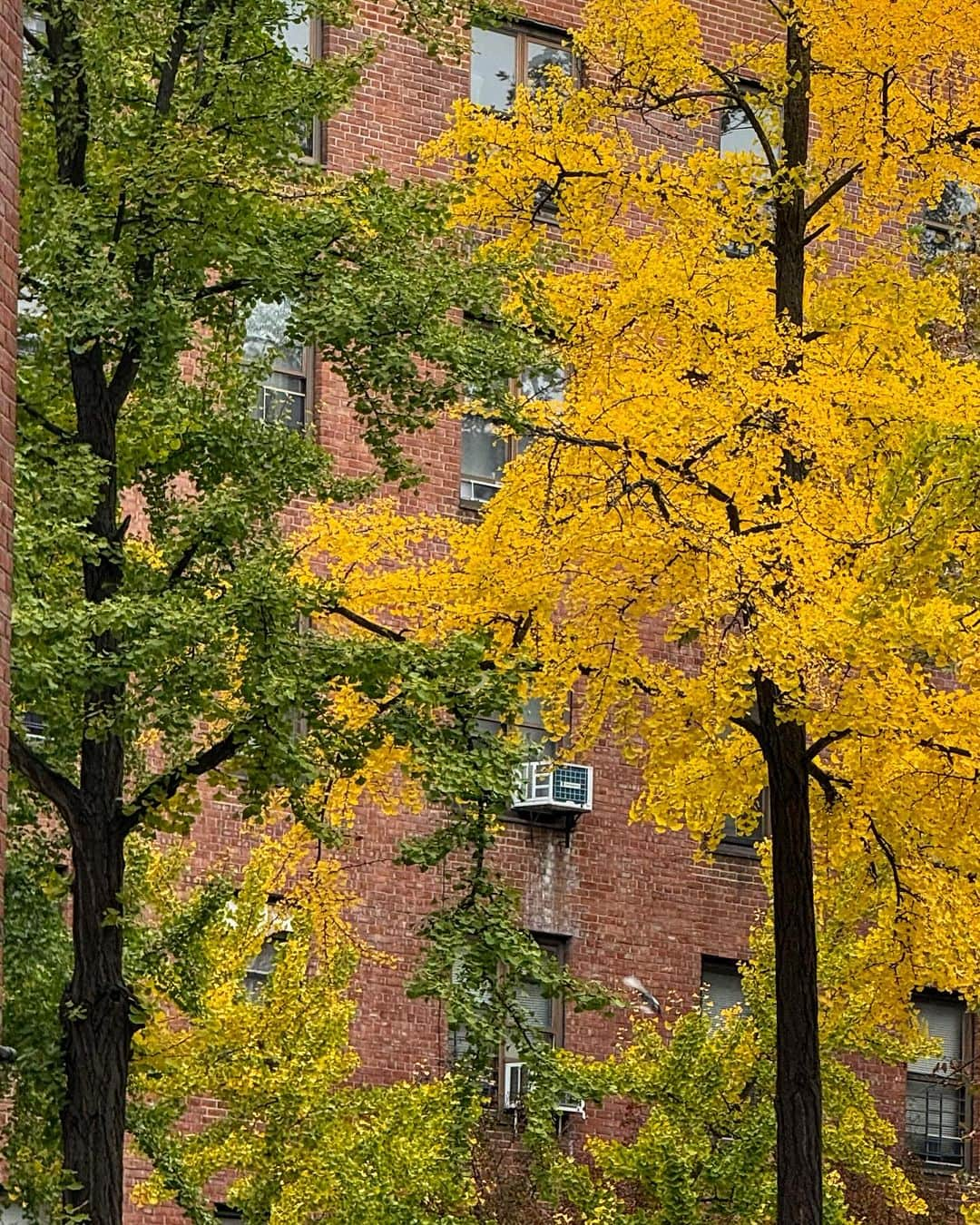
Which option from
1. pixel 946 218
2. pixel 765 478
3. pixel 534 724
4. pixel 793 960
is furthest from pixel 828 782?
pixel 946 218

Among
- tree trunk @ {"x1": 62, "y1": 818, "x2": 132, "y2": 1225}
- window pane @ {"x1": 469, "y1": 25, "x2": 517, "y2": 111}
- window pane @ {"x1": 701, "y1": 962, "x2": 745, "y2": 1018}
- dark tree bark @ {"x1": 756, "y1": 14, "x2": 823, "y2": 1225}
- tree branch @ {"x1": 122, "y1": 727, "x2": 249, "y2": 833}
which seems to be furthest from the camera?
window pane @ {"x1": 469, "y1": 25, "x2": 517, "y2": 111}

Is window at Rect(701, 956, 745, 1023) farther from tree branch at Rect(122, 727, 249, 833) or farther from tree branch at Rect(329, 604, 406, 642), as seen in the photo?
tree branch at Rect(122, 727, 249, 833)

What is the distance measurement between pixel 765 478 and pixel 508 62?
16.8 meters

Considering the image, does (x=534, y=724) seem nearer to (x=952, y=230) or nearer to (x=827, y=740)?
(x=952, y=230)

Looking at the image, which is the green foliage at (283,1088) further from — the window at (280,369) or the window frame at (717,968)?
the window frame at (717,968)

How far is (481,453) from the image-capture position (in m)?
35.9

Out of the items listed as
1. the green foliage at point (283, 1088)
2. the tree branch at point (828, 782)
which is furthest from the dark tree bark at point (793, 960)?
the green foliage at point (283, 1088)

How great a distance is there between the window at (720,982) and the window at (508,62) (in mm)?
11433

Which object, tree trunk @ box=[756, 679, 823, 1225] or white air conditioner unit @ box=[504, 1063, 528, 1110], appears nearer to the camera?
tree trunk @ box=[756, 679, 823, 1225]

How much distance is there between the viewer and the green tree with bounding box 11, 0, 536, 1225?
17969 millimetres

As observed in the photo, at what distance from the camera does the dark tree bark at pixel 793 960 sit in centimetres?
2177

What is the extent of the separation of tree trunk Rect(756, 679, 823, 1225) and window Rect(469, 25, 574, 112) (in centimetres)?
1657

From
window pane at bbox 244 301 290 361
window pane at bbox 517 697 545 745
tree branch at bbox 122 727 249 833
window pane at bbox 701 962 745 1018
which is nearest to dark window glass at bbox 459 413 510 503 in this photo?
window pane at bbox 517 697 545 745

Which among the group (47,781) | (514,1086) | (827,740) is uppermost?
(827,740)
